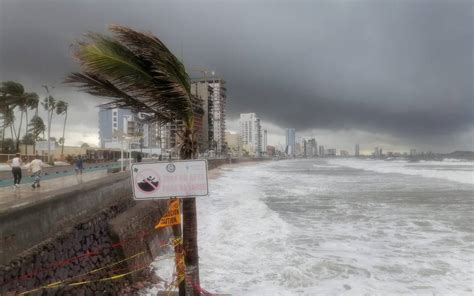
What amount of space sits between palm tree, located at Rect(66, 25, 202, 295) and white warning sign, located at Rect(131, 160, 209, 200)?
1.06 feet

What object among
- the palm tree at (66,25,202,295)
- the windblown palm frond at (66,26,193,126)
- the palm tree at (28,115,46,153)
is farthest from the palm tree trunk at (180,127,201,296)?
the palm tree at (28,115,46,153)

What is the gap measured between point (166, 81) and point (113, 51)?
601 mm

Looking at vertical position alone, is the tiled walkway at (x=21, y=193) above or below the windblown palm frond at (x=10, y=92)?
below

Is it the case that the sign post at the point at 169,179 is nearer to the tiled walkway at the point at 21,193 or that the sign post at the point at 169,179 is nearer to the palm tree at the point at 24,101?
the tiled walkway at the point at 21,193

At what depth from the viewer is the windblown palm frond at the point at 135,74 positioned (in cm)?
343

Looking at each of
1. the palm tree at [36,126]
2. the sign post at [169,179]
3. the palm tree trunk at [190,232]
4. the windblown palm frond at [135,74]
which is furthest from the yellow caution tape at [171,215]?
the palm tree at [36,126]

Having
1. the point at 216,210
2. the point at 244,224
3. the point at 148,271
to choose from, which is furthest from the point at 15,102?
the point at 148,271

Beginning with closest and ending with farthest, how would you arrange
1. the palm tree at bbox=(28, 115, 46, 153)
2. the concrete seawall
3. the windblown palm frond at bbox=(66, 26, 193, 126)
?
the windblown palm frond at bbox=(66, 26, 193, 126), the concrete seawall, the palm tree at bbox=(28, 115, 46, 153)

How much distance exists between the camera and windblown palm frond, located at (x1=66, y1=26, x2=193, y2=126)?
11.3ft

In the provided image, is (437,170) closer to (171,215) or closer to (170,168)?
(171,215)

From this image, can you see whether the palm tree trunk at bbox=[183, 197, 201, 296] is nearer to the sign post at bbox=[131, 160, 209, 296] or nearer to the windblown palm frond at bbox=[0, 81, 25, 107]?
the sign post at bbox=[131, 160, 209, 296]

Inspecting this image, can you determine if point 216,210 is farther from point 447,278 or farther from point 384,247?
point 447,278

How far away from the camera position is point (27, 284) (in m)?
4.22

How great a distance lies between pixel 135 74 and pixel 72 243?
11.7 feet
